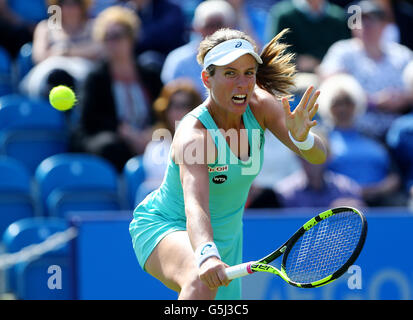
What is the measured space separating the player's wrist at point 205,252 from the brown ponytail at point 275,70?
3.60ft

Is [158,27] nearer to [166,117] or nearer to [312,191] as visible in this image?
[166,117]

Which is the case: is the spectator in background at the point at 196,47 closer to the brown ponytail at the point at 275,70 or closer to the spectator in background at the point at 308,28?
the spectator in background at the point at 308,28

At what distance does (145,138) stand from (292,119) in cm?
330

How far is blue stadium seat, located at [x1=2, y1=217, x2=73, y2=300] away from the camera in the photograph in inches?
240

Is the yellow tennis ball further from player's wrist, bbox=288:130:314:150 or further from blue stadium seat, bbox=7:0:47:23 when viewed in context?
blue stadium seat, bbox=7:0:47:23

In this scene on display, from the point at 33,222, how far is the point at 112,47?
1.93 m

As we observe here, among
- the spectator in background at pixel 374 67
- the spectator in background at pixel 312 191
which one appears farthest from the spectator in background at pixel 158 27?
the spectator in background at pixel 312 191

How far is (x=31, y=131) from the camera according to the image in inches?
280

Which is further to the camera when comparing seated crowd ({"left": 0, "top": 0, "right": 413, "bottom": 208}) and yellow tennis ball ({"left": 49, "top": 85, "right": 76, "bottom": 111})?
seated crowd ({"left": 0, "top": 0, "right": 413, "bottom": 208})

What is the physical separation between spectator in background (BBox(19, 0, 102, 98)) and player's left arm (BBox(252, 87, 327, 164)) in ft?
11.1

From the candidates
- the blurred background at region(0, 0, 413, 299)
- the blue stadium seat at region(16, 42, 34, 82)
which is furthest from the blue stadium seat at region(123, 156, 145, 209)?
the blue stadium seat at region(16, 42, 34, 82)

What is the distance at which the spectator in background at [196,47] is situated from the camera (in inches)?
285

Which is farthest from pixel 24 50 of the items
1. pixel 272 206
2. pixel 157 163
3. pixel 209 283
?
pixel 209 283

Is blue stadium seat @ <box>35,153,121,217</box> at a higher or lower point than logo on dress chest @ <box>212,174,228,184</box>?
higher
